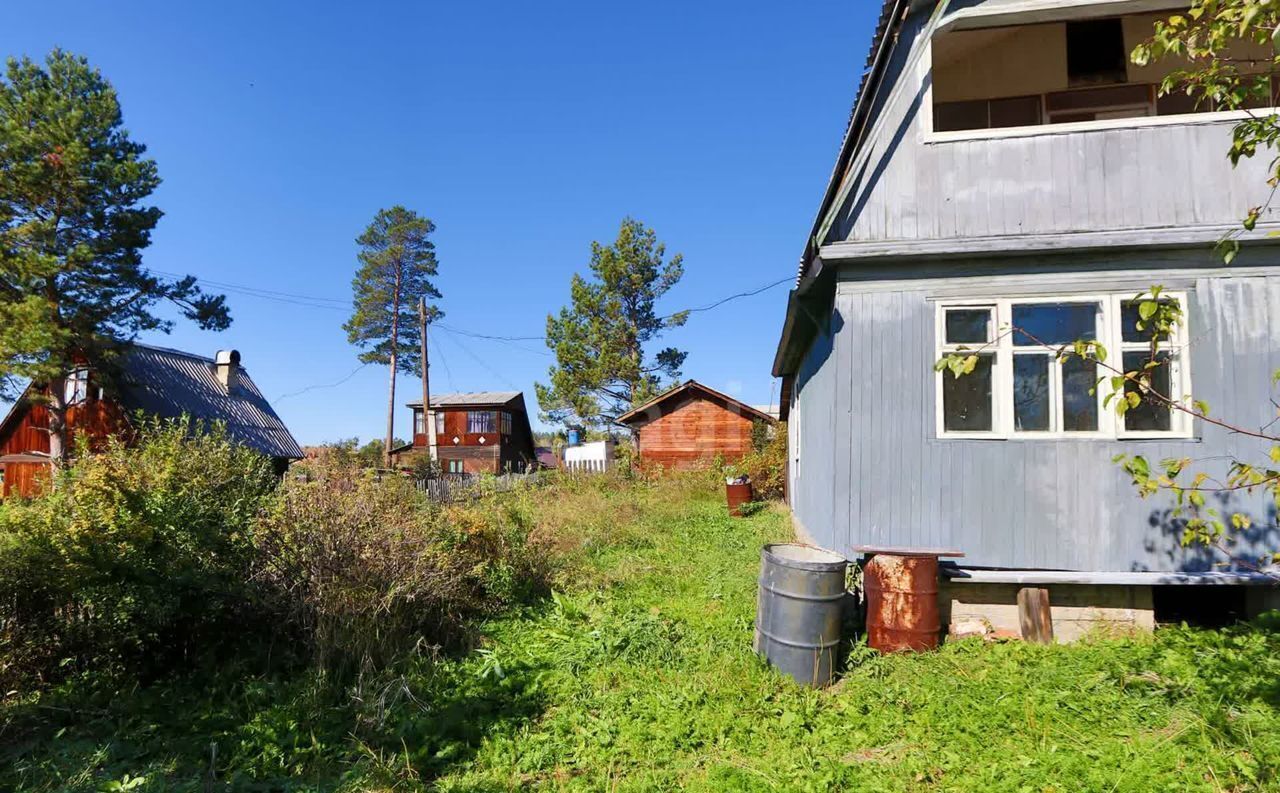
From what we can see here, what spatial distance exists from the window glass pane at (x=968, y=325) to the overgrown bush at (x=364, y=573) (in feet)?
17.2

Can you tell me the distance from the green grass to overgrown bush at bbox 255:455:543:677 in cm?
40

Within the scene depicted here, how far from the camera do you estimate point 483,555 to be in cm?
666

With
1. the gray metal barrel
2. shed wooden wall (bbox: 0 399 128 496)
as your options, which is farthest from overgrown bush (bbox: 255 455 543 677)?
shed wooden wall (bbox: 0 399 128 496)

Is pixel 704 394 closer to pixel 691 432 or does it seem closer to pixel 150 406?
pixel 691 432

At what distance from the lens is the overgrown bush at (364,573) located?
4.91 m

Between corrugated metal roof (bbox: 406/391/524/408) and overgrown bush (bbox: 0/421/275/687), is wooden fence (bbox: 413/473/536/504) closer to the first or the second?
overgrown bush (bbox: 0/421/275/687)

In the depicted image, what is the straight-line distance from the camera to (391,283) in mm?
36688

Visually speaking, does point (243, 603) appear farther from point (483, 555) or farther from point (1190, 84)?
point (1190, 84)

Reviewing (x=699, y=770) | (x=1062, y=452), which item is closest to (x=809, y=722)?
(x=699, y=770)

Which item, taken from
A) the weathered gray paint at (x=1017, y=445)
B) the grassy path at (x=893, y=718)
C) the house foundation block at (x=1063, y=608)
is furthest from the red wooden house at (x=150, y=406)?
the house foundation block at (x=1063, y=608)

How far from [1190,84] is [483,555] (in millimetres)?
6693

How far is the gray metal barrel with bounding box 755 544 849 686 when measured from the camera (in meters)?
4.51

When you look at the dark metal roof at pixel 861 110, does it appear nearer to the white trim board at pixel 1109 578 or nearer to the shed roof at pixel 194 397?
the white trim board at pixel 1109 578

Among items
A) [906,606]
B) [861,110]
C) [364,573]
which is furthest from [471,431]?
[906,606]
